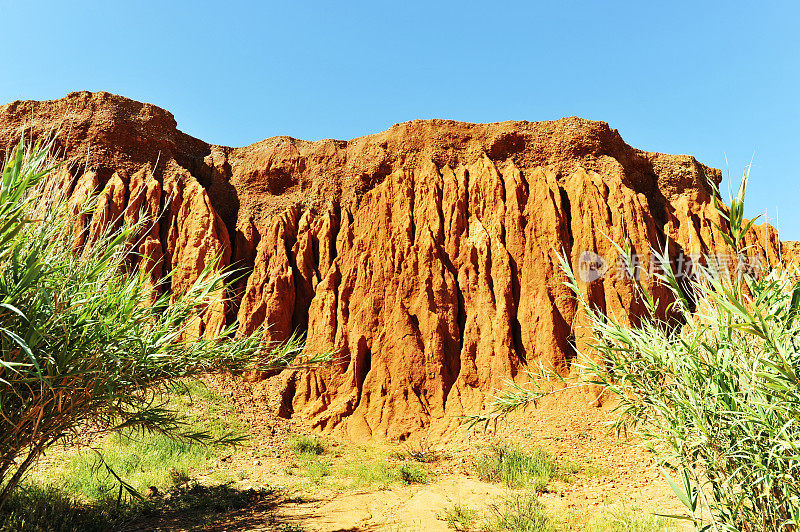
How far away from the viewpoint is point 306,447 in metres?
13.6

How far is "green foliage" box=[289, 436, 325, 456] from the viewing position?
44.1ft

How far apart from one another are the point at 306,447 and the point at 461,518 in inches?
290

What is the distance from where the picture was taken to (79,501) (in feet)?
29.8

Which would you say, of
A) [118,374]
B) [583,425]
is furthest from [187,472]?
[583,425]

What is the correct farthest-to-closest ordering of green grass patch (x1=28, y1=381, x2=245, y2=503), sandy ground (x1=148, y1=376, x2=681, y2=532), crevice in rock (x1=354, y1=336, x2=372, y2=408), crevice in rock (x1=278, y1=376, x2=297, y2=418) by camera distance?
crevice in rock (x1=354, y1=336, x2=372, y2=408) → crevice in rock (x1=278, y1=376, x2=297, y2=418) → green grass patch (x1=28, y1=381, x2=245, y2=503) → sandy ground (x1=148, y1=376, x2=681, y2=532)

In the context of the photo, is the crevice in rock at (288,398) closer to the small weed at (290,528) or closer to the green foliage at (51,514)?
the green foliage at (51,514)

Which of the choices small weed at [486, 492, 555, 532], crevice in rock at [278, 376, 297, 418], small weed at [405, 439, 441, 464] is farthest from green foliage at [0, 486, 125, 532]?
crevice in rock at [278, 376, 297, 418]

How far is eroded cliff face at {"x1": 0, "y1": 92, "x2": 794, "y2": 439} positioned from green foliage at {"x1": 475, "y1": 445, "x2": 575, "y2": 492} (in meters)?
3.78

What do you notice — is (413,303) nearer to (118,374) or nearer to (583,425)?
(583,425)

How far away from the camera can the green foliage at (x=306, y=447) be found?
13449 millimetres

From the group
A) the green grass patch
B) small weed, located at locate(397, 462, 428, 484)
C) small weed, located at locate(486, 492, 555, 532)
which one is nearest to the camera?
small weed, located at locate(486, 492, 555, 532)

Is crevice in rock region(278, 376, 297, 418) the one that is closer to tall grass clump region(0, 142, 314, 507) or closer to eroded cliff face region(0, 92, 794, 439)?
eroded cliff face region(0, 92, 794, 439)

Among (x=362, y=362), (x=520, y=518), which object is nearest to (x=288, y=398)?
(x=362, y=362)

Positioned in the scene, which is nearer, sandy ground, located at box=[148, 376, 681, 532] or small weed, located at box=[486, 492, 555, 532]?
small weed, located at box=[486, 492, 555, 532]
